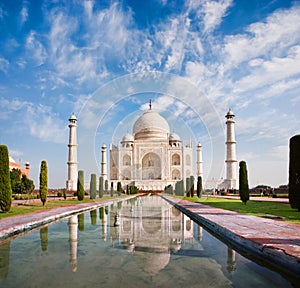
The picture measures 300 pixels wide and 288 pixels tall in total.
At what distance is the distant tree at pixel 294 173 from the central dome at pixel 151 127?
1100 inches

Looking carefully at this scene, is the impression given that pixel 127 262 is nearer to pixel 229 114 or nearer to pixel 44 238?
pixel 44 238

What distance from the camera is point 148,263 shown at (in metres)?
2.98

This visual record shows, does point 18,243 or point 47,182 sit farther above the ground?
point 47,182

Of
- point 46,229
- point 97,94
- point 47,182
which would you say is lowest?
point 46,229

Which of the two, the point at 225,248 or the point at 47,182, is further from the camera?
the point at 47,182

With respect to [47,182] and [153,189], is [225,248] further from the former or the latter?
[153,189]

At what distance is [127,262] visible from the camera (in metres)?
2.99

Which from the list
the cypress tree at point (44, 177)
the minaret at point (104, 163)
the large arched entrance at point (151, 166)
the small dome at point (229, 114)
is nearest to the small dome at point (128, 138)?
the minaret at point (104, 163)

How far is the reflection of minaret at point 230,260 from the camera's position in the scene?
281cm

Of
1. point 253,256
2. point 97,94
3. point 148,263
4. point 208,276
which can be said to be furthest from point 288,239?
point 97,94

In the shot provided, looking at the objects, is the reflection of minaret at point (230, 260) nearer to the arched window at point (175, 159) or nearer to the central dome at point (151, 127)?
the central dome at point (151, 127)

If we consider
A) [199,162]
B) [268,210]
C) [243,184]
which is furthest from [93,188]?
[199,162]

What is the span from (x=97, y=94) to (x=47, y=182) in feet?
12.1

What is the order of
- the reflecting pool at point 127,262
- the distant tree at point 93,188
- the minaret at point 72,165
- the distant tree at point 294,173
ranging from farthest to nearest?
the minaret at point 72,165
the distant tree at point 93,188
the distant tree at point 294,173
the reflecting pool at point 127,262
